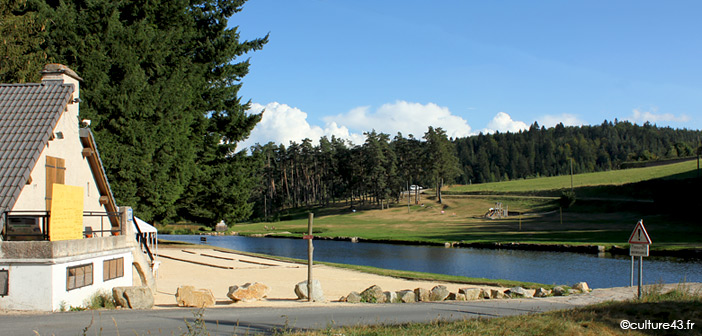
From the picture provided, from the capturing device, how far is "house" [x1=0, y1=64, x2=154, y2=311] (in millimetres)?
13523

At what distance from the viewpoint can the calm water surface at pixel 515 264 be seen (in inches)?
1320

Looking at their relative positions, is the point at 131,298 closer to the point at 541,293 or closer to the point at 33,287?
the point at 33,287

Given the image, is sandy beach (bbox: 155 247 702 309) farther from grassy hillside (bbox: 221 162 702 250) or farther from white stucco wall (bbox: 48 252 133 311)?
grassy hillside (bbox: 221 162 702 250)

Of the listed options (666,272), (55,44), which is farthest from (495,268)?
(55,44)

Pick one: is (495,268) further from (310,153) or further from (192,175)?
(310,153)

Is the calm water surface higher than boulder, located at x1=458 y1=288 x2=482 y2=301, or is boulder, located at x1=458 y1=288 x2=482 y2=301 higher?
boulder, located at x1=458 y1=288 x2=482 y2=301

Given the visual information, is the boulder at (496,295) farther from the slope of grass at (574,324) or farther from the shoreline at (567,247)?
the shoreline at (567,247)

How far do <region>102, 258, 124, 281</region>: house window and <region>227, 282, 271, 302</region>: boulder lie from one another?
3.59 meters

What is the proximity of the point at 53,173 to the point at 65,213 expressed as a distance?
101 inches

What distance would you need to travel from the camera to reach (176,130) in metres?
33.2

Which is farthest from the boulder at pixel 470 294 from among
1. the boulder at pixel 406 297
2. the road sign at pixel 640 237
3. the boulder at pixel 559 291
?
the road sign at pixel 640 237

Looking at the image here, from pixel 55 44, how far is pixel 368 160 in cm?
8536

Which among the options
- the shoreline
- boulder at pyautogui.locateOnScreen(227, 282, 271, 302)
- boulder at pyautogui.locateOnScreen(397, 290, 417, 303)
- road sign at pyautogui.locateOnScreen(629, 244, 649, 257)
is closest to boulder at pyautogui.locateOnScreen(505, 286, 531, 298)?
boulder at pyautogui.locateOnScreen(397, 290, 417, 303)

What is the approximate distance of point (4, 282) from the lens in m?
13.6
